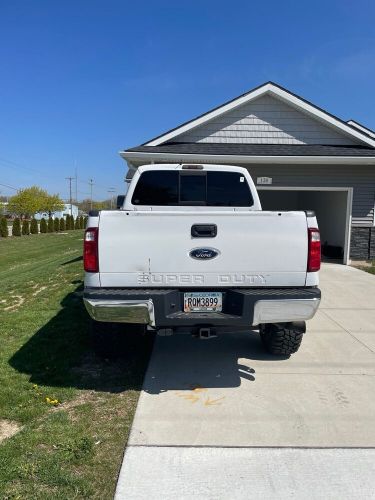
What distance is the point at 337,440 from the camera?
3047mm

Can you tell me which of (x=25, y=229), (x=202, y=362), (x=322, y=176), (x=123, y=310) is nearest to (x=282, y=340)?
(x=202, y=362)

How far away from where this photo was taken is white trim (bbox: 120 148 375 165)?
11.2 meters

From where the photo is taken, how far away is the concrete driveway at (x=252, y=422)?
2576mm

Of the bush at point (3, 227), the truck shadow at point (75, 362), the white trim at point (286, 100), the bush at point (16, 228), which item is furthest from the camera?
the bush at point (16, 228)

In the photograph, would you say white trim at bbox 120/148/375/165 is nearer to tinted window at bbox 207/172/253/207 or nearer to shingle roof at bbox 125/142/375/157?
shingle roof at bbox 125/142/375/157

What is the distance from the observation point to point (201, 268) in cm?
356

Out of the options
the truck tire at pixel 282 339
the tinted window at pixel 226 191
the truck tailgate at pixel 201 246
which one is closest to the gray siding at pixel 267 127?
the tinted window at pixel 226 191

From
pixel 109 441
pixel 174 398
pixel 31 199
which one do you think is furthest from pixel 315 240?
pixel 31 199

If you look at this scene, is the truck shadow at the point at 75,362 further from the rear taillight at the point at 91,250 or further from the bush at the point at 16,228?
the bush at the point at 16,228

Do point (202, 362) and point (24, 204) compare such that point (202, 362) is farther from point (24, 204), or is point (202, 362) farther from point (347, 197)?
point (24, 204)

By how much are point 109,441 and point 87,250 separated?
58.6 inches

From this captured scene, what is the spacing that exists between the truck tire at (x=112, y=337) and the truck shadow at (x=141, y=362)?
0.05m

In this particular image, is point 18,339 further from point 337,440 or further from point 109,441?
point 337,440

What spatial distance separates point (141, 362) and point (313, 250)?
87.2 inches
